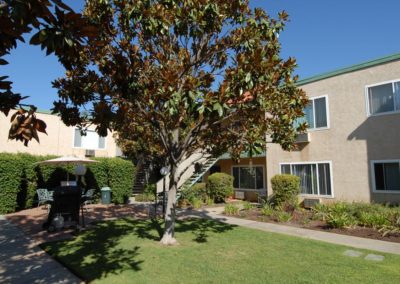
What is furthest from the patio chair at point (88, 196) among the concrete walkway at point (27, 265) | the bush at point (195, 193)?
the bush at point (195, 193)

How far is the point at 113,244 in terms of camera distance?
30.0ft

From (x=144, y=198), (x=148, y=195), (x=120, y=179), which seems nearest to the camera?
(x=120, y=179)

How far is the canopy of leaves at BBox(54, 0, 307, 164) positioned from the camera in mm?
7366

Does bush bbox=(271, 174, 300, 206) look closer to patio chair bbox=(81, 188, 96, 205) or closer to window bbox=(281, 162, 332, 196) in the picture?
window bbox=(281, 162, 332, 196)

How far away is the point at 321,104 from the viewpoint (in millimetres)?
16016

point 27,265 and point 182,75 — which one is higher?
point 182,75

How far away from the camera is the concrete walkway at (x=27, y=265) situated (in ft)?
21.0

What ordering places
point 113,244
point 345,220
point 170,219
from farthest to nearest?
1. point 345,220
2. point 170,219
3. point 113,244

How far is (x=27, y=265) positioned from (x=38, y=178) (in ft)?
38.3

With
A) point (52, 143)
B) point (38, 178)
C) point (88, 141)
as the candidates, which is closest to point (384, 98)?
point (38, 178)

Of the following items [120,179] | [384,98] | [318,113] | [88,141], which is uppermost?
[384,98]

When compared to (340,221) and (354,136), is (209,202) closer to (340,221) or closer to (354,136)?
(354,136)

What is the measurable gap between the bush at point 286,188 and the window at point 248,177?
4.61m

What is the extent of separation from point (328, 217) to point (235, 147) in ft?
15.9
